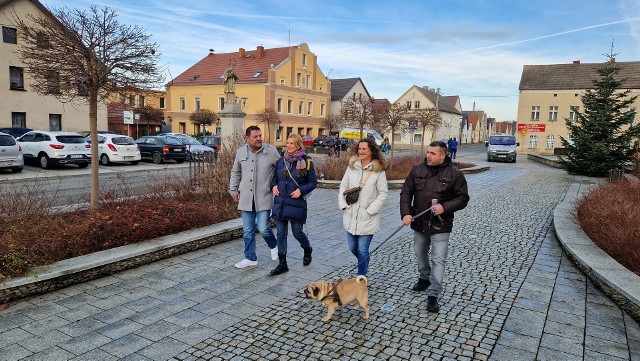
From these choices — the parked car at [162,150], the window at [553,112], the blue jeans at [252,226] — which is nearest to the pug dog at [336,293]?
the blue jeans at [252,226]

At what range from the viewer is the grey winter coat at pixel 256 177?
554 centimetres

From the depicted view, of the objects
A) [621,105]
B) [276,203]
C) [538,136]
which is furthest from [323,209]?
[538,136]

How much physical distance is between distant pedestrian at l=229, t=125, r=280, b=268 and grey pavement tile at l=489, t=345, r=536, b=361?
3117mm

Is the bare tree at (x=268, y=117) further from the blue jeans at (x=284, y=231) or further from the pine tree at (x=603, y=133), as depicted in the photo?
the blue jeans at (x=284, y=231)

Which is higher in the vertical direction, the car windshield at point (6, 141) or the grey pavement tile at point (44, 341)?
the car windshield at point (6, 141)

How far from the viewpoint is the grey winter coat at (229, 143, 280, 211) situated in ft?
18.2

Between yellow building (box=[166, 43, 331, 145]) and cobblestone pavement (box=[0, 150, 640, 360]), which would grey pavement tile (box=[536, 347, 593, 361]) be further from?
yellow building (box=[166, 43, 331, 145])

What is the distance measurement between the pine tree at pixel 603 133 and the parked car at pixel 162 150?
1989cm

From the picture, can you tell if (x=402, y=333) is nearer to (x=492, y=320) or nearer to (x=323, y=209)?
(x=492, y=320)

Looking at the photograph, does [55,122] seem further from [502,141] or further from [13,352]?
[502,141]

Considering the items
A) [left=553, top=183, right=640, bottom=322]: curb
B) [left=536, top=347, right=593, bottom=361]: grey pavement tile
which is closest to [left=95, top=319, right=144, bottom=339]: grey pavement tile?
[left=536, top=347, right=593, bottom=361]: grey pavement tile

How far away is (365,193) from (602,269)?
3.31 meters

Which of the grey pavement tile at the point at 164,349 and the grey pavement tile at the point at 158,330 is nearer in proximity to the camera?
the grey pavement tile at the point at 164,349

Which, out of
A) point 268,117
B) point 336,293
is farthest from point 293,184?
point 268,117
